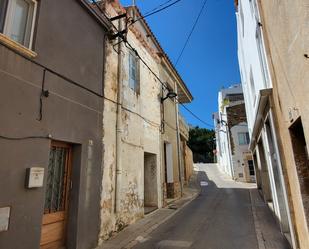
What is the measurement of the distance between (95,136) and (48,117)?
1.60 meters

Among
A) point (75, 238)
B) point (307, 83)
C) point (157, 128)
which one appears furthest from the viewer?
point (157, 128)

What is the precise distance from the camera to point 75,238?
4918 mm

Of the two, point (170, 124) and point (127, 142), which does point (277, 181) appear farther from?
point (170, 124)

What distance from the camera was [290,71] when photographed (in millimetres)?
3787

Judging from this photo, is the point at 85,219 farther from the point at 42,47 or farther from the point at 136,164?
the point at 42,47

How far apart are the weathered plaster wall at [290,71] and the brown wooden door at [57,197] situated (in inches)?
187

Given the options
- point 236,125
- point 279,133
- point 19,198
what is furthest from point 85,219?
point 236,125

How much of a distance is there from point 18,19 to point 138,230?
6.15 m

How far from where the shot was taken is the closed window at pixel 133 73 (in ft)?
27.7

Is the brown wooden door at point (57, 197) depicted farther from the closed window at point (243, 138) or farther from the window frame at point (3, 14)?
the closed window at point (243, 138)

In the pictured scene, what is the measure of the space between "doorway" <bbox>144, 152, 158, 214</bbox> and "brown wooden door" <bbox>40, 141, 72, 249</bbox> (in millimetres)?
5158

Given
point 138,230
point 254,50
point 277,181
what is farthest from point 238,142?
point 138,230

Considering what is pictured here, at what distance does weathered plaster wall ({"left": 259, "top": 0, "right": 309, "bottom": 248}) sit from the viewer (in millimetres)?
3119

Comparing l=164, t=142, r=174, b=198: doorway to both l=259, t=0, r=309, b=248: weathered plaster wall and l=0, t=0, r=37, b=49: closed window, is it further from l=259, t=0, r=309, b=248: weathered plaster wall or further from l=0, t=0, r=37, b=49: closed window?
l=0, t=0, r=37, b=49: closed window
